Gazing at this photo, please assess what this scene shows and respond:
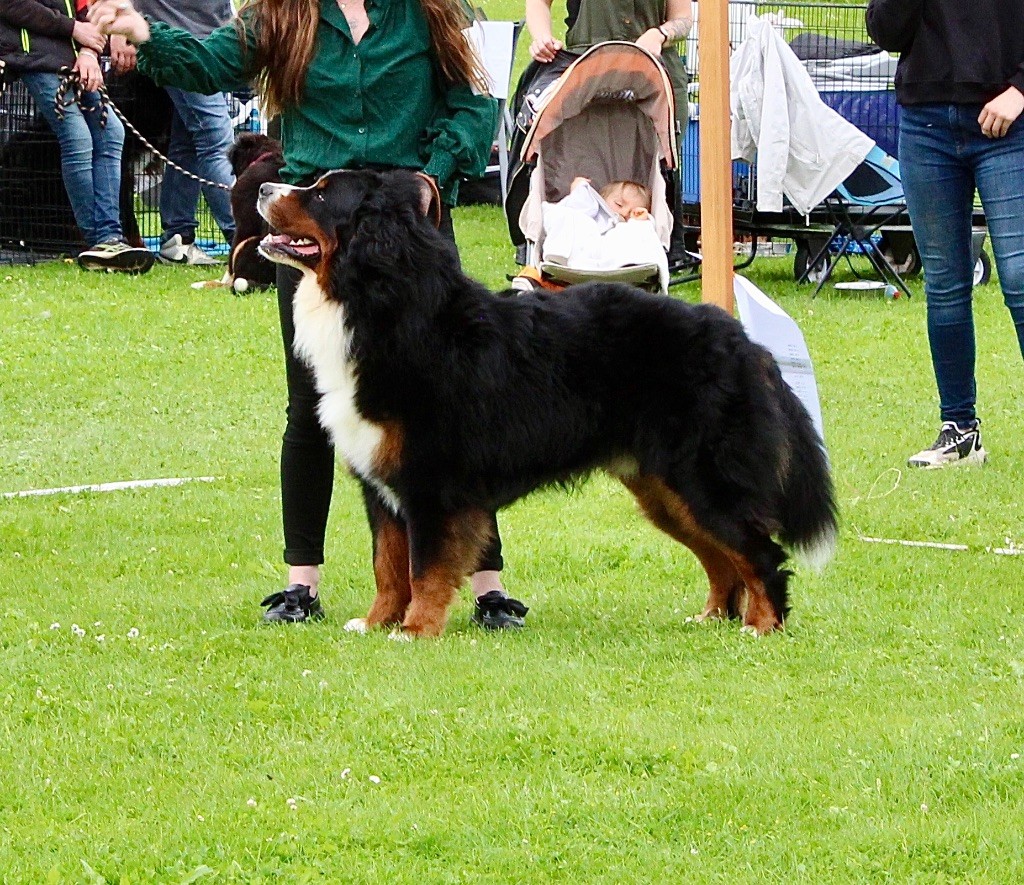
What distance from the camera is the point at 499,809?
10.8 ft

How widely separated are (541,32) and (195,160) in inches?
129

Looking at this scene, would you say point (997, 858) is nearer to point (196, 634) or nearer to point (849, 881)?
point (849, 881)

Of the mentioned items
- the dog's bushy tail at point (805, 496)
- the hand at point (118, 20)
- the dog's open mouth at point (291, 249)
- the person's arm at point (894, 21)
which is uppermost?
the hand at point (118, 20)

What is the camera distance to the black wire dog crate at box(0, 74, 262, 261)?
11.8 meters

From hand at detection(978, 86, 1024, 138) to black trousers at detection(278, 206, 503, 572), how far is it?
2550 mm

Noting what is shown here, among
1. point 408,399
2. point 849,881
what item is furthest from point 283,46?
point 849,881

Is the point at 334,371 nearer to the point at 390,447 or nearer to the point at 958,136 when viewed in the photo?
the point at 390,447

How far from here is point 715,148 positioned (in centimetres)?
638

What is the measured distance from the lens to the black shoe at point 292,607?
490 cm

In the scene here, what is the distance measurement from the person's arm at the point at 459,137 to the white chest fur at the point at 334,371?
1.74ft

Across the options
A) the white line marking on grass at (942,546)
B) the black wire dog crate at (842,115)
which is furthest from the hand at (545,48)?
the white line marking on grass at (942,546)

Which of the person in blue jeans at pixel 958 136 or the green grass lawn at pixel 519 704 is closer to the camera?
the green grass lawn at pixel 519 704

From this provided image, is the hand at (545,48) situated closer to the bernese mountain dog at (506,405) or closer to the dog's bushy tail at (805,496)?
the bernese mountain dog at (506,405)

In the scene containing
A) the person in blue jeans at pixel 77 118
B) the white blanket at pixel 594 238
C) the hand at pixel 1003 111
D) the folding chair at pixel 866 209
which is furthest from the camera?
the folding chair at pixel 866 209
